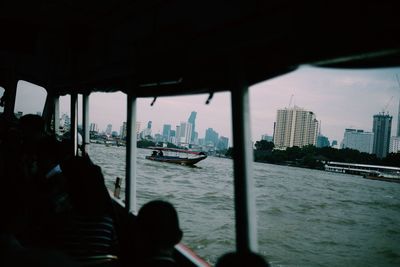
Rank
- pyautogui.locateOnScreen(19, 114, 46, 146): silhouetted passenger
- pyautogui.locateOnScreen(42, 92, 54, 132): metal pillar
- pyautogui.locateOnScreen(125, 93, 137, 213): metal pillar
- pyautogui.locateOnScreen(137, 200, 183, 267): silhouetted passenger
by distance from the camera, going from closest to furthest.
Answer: pyautogui.locateOnScreen(137, 200, 183, 267): silhouetted passenger
pyautogui.locateOnScreen(19, 114, 46, 146): silhouetted passenger
pyautogui.locateOnScreen(125, 93, 137, 213): metal pillar
pyautogui.locateOnScreen(42, 92, 54, 132): metal pillar

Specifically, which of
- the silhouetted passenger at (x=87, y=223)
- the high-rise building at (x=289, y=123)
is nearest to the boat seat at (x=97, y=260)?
the silhouetted passenger at (x=87, y=223)

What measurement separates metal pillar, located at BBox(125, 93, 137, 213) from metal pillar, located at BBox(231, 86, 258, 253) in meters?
1.54

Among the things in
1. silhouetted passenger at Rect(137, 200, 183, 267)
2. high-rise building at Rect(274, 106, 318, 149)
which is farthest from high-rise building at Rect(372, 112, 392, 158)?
silhouetted passenger at Rect(137, 200, 183, 267)

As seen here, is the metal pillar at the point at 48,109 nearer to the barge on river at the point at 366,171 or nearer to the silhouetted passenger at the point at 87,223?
the silhouetted passenger at the point at 87,223

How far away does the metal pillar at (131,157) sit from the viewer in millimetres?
3178

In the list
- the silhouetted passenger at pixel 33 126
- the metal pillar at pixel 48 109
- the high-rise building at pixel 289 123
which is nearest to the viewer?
the silhouetted passenger at pixel 33 126

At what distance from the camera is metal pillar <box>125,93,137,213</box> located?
3.18 m

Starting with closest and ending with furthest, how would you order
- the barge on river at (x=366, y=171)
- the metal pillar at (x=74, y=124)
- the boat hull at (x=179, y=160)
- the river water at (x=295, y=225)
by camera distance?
the metal pillar at (x=74, y=124) → the river water at (x=295, y=225) → the boat hull at (x=179, y=160) → the barge on river at (x=366, y=171)

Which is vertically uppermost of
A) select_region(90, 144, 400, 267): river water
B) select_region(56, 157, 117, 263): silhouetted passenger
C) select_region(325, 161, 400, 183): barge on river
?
select_region(56, 157, 117, 263): silhouetted passenger

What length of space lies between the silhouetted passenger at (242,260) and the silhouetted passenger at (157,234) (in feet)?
1.22

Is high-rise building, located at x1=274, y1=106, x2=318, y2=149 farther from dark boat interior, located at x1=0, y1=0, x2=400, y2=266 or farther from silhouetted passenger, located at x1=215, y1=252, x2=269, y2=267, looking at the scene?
silhouetted passenger, located at x1=215, y1=252, x2=269, y2=267

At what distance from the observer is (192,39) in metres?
2.10

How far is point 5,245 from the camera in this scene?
3.71 ft

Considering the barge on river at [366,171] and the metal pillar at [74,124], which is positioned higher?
the metal pillar at [74,124]
